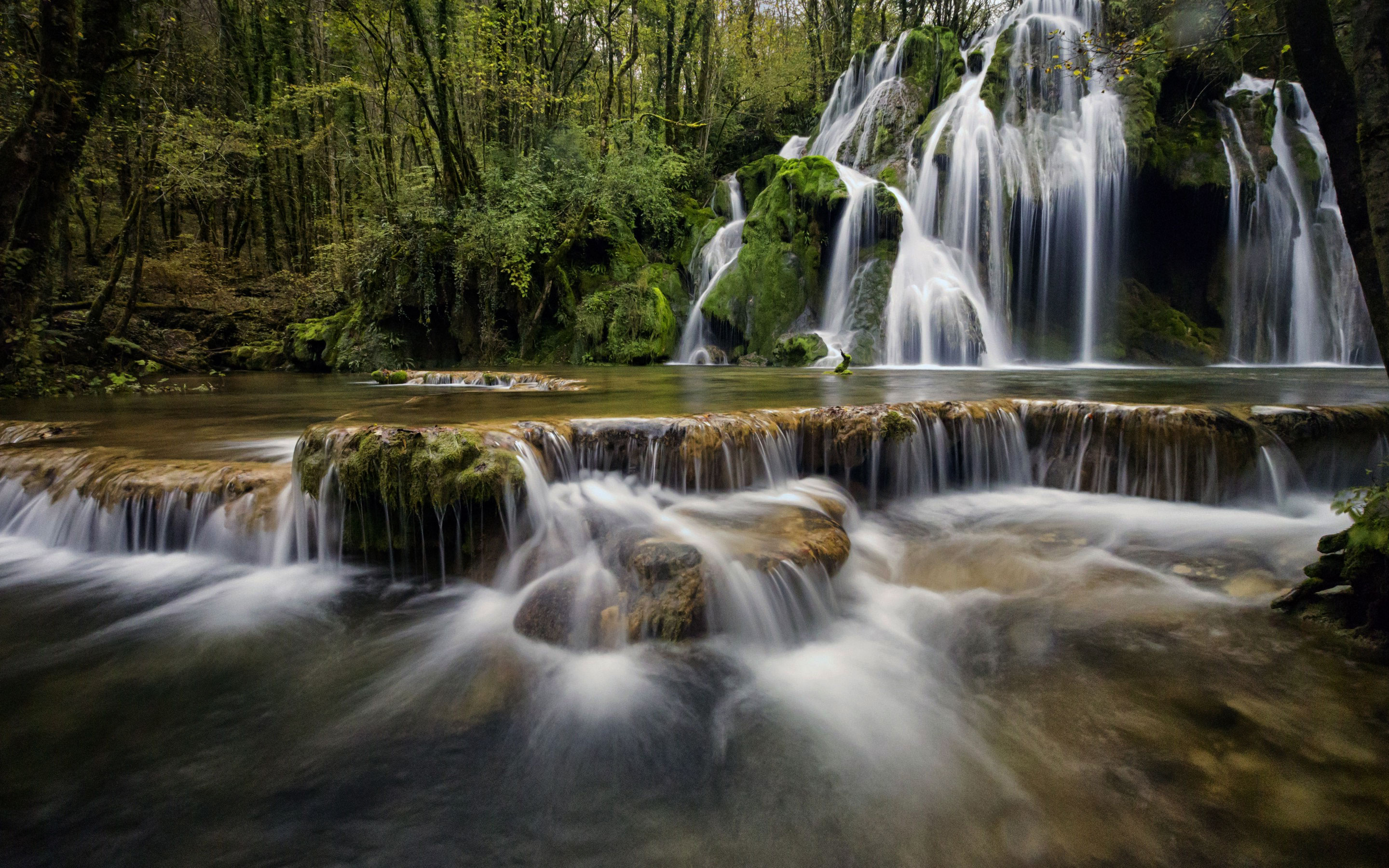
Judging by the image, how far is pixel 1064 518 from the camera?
496 centimetres

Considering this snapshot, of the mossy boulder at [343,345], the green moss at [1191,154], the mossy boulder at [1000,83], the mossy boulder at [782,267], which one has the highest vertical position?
the mossy boulder at [1000,83]

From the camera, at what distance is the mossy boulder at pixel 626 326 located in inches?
596

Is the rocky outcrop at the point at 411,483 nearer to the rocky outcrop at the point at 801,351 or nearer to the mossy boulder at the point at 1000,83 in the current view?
the rocky outcrop at the point at 801,351

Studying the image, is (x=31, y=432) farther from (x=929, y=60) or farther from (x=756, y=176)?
(x=929, y=60)

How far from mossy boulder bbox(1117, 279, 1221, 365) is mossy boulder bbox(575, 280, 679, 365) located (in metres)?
12.5

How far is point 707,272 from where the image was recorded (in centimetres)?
1717

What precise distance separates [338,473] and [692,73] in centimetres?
2780

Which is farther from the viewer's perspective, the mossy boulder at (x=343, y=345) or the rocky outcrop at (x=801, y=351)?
the mossy boulder at (x=343, y=345)

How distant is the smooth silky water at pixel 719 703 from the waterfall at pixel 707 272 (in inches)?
437

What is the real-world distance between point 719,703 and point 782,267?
14.3 metres

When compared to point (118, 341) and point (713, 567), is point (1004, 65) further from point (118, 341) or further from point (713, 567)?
point (118, 341)

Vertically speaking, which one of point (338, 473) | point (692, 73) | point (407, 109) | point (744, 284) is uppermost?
point (692, 73)

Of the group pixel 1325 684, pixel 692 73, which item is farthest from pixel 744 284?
pixel 692 73

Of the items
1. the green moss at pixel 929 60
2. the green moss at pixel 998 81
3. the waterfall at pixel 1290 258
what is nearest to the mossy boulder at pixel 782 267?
the green moss at pixel 998 81
